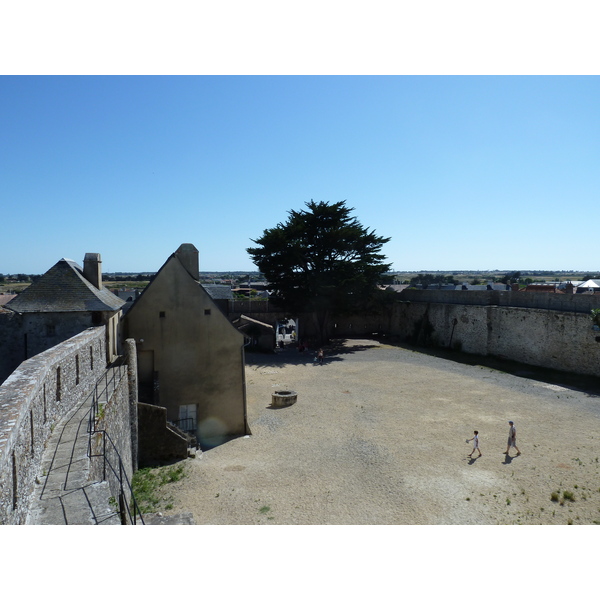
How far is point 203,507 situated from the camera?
33.0ft

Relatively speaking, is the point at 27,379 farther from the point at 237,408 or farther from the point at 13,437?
the point at 237,408

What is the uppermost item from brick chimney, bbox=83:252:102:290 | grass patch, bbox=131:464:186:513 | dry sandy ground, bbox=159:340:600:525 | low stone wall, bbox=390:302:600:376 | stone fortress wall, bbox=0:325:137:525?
brick chimney, bbox=83:252:102:290

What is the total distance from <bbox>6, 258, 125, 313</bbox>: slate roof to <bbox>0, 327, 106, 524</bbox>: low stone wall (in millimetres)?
2258

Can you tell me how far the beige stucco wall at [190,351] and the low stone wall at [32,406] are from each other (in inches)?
176

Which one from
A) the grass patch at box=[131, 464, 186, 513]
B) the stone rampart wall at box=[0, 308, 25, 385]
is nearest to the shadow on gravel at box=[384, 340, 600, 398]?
the grass patch at box=[131, 464, 186, 513]

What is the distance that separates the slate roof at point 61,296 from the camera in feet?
38.9

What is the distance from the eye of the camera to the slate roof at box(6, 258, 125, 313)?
11.8m

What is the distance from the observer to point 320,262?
103 feet

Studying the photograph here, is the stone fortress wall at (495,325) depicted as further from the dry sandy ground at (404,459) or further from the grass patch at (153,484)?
the grass patch at (153,484)

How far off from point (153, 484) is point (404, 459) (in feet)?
21.9

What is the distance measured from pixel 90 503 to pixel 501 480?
9.56 m

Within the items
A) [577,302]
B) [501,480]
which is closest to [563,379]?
[577,302]

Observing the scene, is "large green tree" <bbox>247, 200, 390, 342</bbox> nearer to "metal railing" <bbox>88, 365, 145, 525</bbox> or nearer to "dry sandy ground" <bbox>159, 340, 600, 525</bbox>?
"dry sandy ground" <bbox>159, 340, 600, 525</bbox>

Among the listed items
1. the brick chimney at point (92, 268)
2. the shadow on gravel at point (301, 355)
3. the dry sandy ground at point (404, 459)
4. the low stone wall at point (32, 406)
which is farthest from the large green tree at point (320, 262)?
the low stone wall at point (32, 406)
